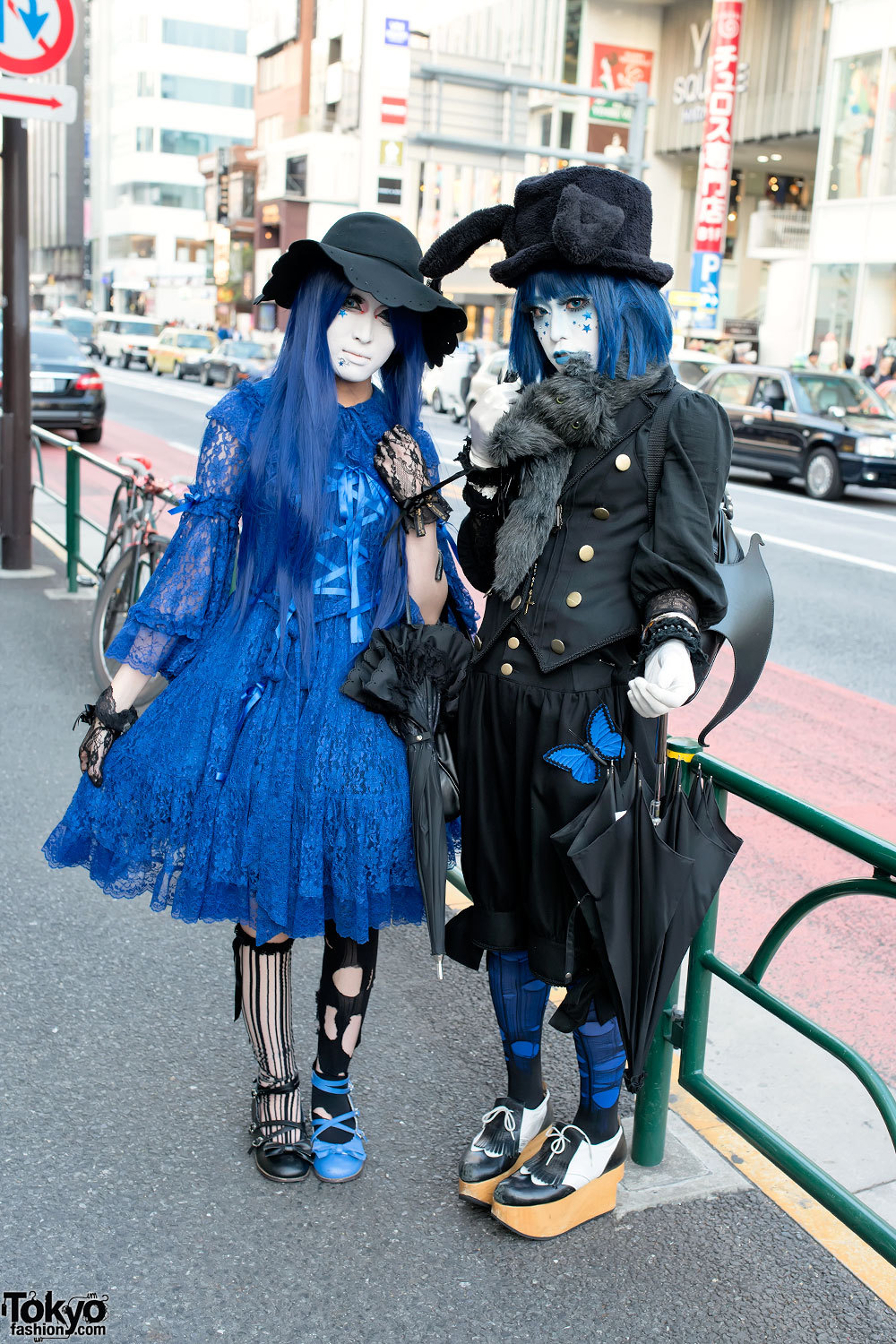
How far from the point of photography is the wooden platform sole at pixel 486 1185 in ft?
8.28

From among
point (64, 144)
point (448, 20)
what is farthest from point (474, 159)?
point (64, 144)

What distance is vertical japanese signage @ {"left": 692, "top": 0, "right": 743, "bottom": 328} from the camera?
106 ft

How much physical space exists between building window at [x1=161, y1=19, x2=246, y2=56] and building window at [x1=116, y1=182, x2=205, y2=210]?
29.1 ft

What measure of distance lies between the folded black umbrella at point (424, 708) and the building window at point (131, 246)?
283 feet

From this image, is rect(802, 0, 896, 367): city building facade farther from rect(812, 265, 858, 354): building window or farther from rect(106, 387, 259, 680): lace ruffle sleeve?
rect(106, 387, 259, 680): lace ruffle sleeve

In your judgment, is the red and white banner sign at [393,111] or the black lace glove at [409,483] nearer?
the black lace glove at [409,483]

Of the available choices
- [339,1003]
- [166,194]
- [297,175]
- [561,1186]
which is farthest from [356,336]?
[166,194]

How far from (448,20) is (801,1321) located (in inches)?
2540

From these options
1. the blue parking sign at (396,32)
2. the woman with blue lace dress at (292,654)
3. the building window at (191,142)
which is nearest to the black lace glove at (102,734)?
the woman with blue lace dress at (292,654)

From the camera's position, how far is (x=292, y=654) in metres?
2.39

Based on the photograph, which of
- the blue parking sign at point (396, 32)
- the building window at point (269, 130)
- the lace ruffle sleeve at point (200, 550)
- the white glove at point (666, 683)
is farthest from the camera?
the building window at point (269, 130)

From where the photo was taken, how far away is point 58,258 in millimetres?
105875

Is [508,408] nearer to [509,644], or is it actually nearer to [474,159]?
[509,644]
